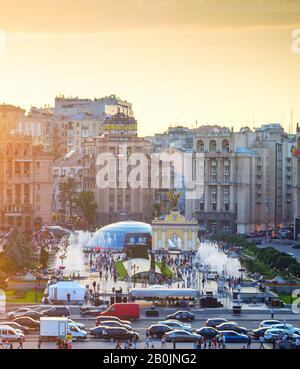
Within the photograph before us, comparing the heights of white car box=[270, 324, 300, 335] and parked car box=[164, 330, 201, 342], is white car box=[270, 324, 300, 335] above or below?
above

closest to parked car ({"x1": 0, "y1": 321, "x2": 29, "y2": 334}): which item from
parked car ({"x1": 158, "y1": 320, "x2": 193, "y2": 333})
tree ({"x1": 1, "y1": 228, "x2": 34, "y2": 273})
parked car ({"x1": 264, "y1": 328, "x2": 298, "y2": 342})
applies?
parked car ({"x1": 158, "y1": 320, "x2": 193, "y2": 333})

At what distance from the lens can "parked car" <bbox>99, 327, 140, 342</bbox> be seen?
659cm

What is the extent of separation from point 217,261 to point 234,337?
6491 mm

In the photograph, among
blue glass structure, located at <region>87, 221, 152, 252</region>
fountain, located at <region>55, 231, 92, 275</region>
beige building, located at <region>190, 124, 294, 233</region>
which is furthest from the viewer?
beige building, located at <region>190, 124, 294, 233</region>

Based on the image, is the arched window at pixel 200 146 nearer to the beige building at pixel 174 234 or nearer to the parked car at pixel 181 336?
the beige building at pixel 174 234

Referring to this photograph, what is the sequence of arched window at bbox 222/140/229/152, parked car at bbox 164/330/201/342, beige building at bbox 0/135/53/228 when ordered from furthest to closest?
arched window at bbox 222/140/229/152 < beige building at bbox 0/135/53/228 < parked car at bbox 164/330/201/342

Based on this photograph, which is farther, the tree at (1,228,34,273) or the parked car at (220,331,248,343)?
the tree at (1,228,34,273)

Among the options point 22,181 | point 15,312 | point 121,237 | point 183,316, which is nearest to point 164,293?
point 183,316

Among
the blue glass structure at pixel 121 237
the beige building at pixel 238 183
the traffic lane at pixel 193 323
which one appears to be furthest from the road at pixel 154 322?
the beige building at pixel 238 183

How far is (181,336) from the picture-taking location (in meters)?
6.45

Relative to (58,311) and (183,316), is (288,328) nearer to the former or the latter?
(183,316)

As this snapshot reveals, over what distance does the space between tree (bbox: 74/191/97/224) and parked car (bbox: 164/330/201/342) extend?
14514 millimetres

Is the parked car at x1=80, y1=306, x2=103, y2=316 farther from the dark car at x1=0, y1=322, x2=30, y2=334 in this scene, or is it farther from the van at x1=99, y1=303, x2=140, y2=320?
the dark car at x1=0, y1=322, x2=30, y2=334

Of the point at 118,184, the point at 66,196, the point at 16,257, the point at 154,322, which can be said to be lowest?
the point at 154,322
